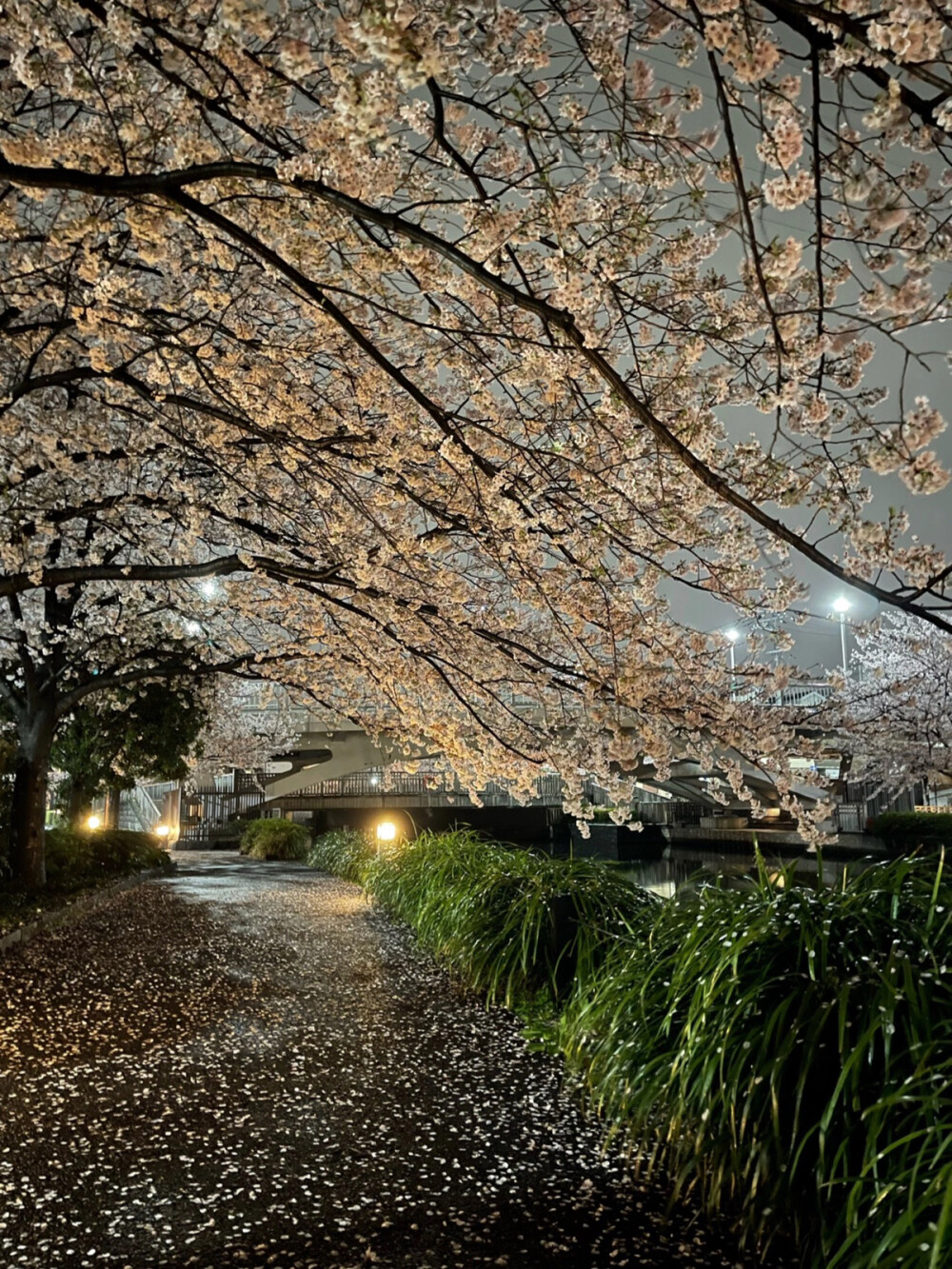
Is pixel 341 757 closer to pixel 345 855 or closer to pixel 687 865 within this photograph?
pixel 345 855

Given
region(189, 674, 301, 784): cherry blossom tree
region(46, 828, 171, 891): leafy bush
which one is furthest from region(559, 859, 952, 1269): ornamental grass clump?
region(189, 674, 301, 784): cherry blossom tree

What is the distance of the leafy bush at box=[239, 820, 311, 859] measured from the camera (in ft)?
82.2

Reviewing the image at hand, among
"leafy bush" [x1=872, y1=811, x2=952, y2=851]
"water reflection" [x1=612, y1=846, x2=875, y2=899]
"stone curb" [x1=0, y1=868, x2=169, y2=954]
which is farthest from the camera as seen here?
"leafy bush" [x1=872, y1=811, x2=952, y2=851]

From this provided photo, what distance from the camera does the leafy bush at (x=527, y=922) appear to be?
19.9 ft

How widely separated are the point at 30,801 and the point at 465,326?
1010 cm

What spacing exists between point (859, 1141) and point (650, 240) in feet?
9.97

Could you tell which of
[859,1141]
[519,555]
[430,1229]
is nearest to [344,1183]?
[430,1229]

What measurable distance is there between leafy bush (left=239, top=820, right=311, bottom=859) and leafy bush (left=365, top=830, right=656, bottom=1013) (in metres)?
16.8

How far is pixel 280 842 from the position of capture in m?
25.1

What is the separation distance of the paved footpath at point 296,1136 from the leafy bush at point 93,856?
20.2 ft

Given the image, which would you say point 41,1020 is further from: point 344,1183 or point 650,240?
point 650,240

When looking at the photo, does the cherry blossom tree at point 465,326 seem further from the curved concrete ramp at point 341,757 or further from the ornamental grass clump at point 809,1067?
the curved concrete ramp at point 341,757

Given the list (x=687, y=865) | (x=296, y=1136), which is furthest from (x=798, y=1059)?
(x=687, y=865)

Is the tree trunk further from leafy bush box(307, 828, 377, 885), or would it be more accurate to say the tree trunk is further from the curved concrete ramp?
the curved concrete ramp
